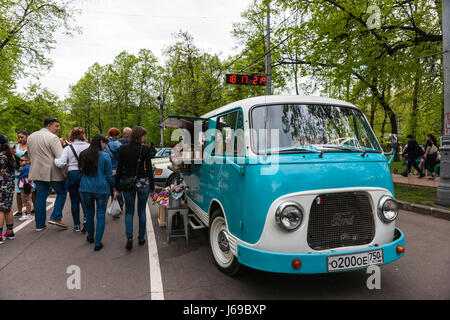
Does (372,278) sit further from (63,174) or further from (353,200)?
(63,174)

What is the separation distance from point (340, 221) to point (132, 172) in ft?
10.5

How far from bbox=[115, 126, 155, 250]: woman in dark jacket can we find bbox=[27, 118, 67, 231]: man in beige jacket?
1729 mm

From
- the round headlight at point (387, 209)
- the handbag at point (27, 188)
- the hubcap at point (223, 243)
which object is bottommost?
the hubcap at point (223, 243)

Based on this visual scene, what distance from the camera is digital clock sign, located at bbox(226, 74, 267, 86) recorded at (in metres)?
12.5

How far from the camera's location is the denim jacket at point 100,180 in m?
4.45

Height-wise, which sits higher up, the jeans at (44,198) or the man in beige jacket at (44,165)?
the man in beige jacket at (44,165)

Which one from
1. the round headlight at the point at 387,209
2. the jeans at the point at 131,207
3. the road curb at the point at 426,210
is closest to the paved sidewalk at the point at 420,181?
the road curb at the point at 426,210

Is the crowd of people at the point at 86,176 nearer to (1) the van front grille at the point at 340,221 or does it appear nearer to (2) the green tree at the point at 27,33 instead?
(1) the van front grille at the point at 340,221

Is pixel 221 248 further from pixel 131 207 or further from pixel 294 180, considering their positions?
pixel 131 207

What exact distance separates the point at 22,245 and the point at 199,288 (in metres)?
3.51

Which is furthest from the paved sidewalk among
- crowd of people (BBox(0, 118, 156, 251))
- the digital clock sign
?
crowd of people (BBox(0, 118, 156, 251))

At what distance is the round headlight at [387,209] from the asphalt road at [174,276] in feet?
2.82

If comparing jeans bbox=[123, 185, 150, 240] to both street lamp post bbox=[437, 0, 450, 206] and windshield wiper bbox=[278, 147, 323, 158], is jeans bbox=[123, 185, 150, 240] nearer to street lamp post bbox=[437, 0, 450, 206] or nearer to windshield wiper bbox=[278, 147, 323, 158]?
windshield wiper bbox=[278, 147, 323, 158]

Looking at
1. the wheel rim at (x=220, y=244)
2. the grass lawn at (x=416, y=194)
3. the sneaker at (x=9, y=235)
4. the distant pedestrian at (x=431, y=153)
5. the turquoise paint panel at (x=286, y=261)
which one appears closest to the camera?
the turquoise paint panel at (x=286, y=261)
